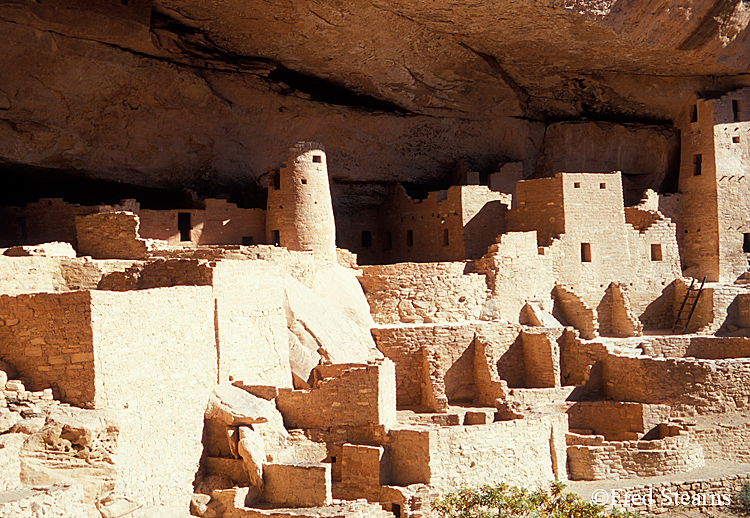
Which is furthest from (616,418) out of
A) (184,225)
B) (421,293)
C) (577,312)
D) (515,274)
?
(184,225)

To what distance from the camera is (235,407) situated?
47.6 feet

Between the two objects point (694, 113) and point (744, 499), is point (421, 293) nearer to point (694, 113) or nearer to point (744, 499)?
point (744, 499)

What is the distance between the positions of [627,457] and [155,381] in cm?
869

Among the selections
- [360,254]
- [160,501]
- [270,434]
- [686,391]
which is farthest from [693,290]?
[160,501]

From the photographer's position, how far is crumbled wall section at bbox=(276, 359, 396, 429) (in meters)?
15.7

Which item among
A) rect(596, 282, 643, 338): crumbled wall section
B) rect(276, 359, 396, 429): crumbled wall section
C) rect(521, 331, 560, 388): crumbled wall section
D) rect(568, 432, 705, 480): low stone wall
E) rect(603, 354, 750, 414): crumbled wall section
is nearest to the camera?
rect(276, 359, 396, 429): crumbled wall section

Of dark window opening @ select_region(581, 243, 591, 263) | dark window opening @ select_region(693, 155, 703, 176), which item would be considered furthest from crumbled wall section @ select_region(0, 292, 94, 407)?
dark window opening @ select_region(693, 155, 703, 176)

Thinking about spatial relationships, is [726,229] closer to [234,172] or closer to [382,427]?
[234,172]

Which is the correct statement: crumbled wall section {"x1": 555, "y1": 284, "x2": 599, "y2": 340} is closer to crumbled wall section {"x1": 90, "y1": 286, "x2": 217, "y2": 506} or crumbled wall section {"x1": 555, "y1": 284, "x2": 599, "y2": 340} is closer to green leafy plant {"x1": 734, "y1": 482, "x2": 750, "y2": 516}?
green leafy plant {"x1": 734, "y1": 482, "x2": 750, "y2": 516}

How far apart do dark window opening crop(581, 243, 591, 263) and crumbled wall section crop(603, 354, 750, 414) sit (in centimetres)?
458

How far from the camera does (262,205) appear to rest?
76.0ft

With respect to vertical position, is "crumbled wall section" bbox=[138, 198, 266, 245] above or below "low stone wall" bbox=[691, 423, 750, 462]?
above

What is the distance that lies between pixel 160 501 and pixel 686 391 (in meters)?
10.5

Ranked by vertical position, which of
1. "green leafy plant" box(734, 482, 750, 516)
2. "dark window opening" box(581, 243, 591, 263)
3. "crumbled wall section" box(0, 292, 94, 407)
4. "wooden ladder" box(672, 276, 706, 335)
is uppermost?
"dark window opening" box(581, 243, 591, 263)
